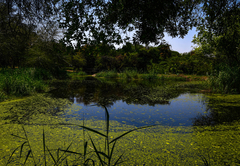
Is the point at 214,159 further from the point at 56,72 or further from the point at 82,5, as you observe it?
the point at 56,72

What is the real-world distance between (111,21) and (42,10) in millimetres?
1271

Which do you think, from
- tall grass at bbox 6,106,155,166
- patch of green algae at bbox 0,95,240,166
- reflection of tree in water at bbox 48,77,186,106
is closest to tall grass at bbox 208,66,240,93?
reflection of tree in water at bbox 48,77,186,106

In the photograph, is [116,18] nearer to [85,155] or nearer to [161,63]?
[85,155]

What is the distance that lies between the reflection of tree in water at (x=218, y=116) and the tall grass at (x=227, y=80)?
1.66 meters

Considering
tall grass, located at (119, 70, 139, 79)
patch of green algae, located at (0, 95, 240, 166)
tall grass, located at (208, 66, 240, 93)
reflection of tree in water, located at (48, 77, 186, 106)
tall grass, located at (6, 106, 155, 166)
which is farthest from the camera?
tall grass, located at (119, 70, 139, 79)

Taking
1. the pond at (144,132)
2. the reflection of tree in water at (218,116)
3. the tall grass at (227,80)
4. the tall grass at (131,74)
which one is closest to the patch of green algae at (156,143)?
the pond at (144,132)

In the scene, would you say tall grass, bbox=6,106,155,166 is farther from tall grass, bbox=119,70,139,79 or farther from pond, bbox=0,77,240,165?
tall grass, bbox=119,70,139,79

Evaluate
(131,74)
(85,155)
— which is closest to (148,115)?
(85,155)

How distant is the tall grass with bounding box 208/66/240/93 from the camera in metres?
4.96

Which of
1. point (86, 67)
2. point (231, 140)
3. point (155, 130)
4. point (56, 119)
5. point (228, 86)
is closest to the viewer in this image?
point (231, 140)

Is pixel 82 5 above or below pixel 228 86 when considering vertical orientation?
above

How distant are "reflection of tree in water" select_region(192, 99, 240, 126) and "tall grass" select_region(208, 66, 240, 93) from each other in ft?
5.46

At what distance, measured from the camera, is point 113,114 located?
10.5ft

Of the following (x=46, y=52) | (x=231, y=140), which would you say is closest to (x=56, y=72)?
(x=46, y=52)
